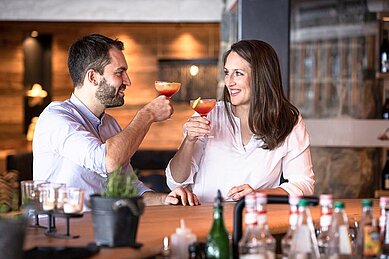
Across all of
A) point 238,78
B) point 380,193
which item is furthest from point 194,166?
point 380,193

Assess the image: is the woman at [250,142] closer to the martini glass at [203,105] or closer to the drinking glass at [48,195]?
the martini glass at [203,105]

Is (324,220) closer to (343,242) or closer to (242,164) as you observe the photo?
(343,242)

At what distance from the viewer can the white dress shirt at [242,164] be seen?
4344 mm

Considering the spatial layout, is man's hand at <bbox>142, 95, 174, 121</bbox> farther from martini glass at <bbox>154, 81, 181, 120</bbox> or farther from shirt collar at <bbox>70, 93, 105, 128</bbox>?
A: shirt collar at <bbox>70, 93, 105, 128</bbox>

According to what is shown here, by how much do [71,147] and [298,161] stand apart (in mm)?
1210

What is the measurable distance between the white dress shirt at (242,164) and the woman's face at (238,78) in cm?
20

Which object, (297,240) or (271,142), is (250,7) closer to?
(271,142)

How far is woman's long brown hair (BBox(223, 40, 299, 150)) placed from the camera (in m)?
4.28

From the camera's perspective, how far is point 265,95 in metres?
4.30

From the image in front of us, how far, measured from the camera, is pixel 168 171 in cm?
438

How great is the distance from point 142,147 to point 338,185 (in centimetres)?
440

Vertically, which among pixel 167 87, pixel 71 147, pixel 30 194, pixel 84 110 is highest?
pixel 167 87

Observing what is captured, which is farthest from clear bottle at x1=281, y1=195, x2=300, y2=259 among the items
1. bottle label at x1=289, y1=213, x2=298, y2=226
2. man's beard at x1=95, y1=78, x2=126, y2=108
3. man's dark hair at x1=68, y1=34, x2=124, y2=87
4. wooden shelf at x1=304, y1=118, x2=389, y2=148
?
wooden shelf at x1=304, y1=118, x2=389, y2=148

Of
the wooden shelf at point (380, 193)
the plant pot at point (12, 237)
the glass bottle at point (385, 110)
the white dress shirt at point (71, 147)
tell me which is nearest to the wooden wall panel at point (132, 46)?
the glass bottle at point (385, 110)
